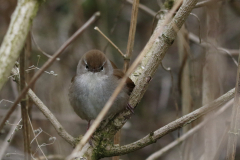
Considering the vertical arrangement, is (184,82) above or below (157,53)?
above

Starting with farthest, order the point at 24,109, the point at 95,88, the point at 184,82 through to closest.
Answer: the point at 184,82 < the point at 95,88 < the point at 24,109

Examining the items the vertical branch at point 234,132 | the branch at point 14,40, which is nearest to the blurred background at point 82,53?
the vertical branch at point 234,132

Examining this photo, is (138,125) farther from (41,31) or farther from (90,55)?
(90,55)

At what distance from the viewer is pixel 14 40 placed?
126cm

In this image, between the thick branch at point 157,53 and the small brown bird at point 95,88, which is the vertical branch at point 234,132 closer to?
the thick branch at point 157,53

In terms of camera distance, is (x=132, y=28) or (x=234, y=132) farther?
(x=132, y=28)

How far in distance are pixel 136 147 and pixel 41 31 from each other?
3888 millimetres

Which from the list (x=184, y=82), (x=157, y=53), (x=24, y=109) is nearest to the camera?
(x=24, y=109)

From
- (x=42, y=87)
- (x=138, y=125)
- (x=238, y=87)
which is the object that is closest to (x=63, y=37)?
(x=42, y=87)

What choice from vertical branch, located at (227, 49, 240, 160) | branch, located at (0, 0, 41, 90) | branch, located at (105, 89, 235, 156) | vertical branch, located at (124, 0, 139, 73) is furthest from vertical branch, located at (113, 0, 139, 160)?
branch, located at (0, 0, 41, 90)

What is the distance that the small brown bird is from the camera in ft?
9.43

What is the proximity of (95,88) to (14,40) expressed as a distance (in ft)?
5.62

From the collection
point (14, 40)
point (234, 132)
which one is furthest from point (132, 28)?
point (14, 40)

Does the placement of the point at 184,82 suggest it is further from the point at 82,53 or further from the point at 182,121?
the point at 82,53
